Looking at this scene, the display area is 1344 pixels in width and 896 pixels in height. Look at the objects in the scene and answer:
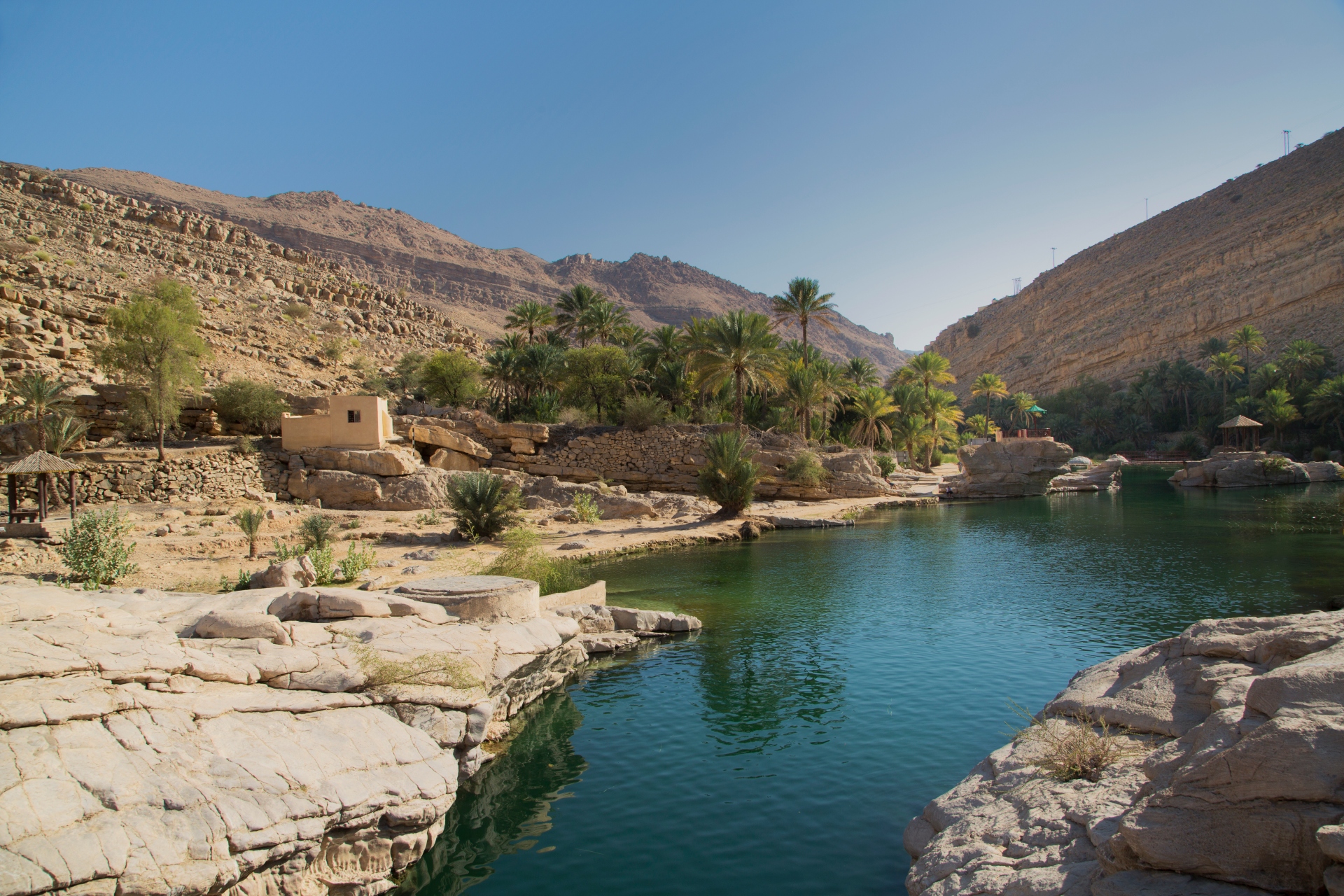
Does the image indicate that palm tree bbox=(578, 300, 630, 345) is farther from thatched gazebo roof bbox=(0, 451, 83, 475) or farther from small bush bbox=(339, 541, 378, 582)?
thatched gazebo roof bbox=(0, 451, 83, 475)

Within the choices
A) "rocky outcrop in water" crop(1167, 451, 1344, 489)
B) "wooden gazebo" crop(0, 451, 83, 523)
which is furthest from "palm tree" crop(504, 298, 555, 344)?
"rocky outcrop in water" crop(1167, 451, 1344, 489)

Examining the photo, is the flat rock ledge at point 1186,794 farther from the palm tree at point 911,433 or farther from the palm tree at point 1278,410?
the palm tree at point 1278,410

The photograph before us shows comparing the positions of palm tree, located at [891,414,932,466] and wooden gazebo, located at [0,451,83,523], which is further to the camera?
palm tree, located at [891,414,932,466]

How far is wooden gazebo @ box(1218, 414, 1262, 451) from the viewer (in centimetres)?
5266

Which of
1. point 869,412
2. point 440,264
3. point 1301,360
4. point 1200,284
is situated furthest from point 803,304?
point 440,264

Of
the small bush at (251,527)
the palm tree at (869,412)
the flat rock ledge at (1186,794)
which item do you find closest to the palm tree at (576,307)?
the palm tree at (869,412)

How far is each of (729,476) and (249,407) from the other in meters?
19.5

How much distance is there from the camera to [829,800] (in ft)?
23.1

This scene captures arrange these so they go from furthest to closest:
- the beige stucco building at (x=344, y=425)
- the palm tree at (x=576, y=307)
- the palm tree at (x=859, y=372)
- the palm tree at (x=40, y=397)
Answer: the palm tree at (x=859, y=372) → the palm tree at (x=576, y=307) → the beige stucco building at (x=344, y=425) → the palm tree at (x=40, y=397)

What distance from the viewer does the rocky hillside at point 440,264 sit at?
99.0 m

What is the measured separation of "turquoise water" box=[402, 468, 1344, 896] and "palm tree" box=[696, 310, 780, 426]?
12.8 meters

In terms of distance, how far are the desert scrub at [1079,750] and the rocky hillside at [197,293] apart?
35690 mm

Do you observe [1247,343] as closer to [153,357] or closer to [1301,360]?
[1301,360]

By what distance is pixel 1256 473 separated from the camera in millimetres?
40625
